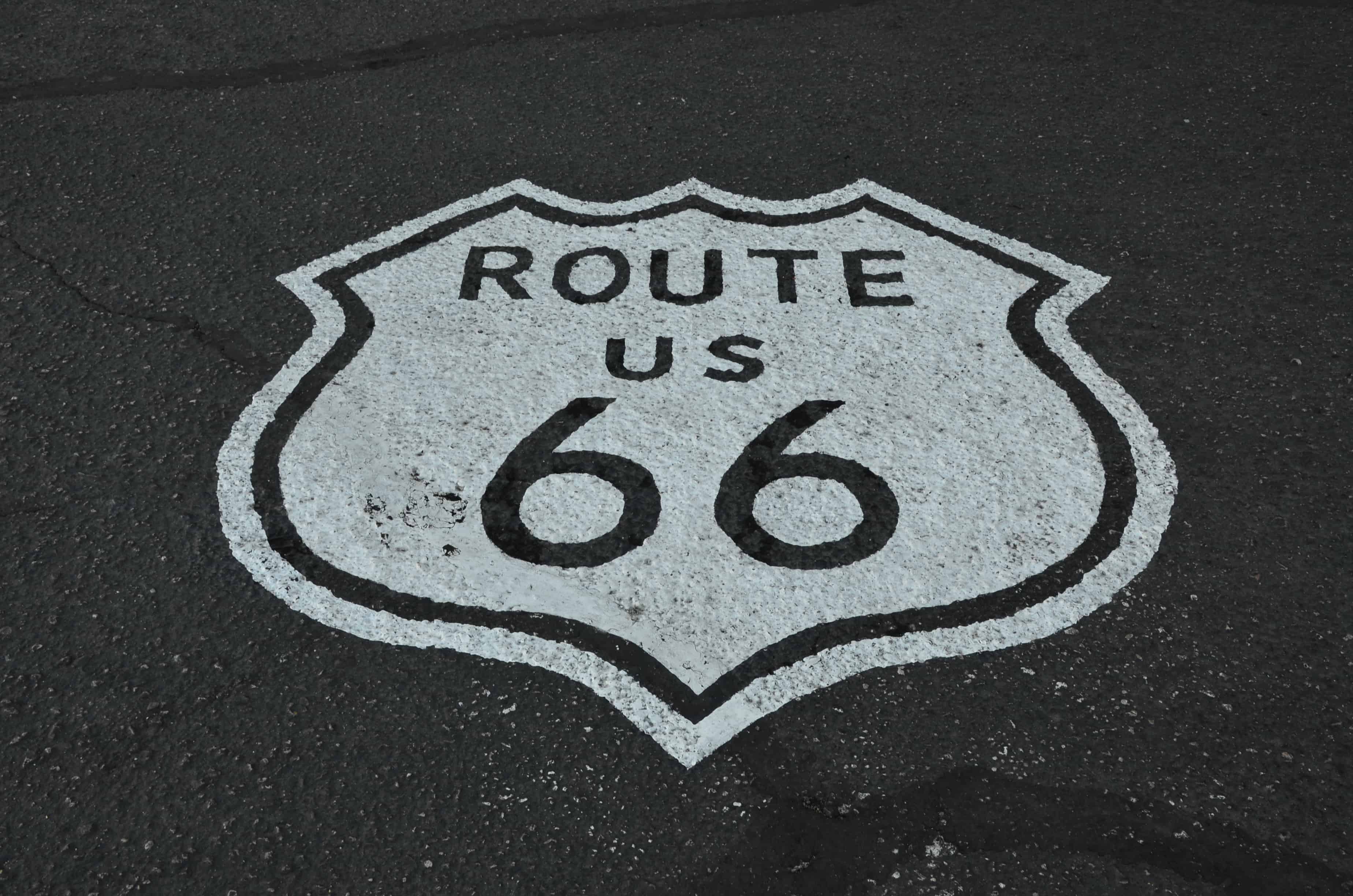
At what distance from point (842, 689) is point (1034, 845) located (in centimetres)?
42

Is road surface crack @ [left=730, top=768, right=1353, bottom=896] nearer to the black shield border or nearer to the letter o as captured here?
the black shield border

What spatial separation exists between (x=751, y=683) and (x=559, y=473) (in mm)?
664

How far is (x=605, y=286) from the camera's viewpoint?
3.18 meters

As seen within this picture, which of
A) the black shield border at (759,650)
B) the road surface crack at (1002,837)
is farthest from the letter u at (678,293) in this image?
the road surface crack at (1002,837)

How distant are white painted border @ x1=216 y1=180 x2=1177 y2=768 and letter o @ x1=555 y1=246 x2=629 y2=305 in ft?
1.85

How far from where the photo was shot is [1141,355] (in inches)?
118

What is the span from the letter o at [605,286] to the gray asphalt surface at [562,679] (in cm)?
33

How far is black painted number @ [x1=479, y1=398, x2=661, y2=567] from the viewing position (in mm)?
2523

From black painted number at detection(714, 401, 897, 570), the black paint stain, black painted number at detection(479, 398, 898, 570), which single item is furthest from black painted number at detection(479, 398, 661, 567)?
the black paint stain

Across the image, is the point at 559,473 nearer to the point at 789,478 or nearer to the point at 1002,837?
the point at 789,478

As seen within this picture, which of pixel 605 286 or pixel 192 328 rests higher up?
pixel 605 286

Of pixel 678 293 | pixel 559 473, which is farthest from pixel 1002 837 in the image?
pixel 678 293

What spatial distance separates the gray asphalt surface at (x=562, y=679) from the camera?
208 centimetres

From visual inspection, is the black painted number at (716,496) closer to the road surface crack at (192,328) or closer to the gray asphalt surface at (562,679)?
the gray asphalt surface at (562,679)
